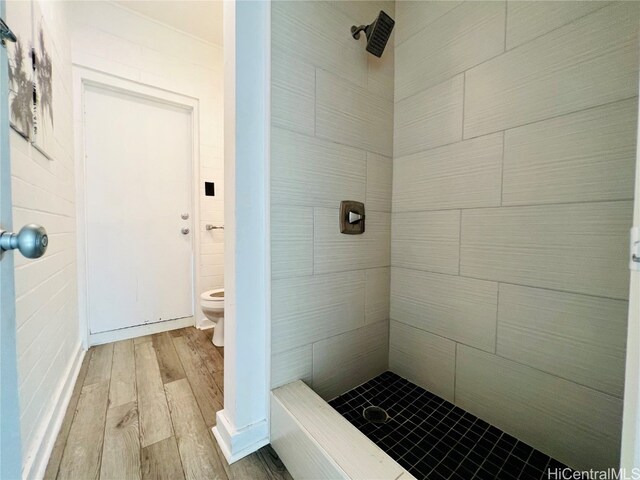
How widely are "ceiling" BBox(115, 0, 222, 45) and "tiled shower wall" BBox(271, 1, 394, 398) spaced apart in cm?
138

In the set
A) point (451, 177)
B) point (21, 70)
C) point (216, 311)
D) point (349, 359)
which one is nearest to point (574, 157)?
point (451, 177)

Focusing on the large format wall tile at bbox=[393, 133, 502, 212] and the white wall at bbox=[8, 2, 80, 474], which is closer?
the white wall at bbox=[8, 2, 80, 474]

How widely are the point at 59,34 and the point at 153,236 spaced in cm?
138

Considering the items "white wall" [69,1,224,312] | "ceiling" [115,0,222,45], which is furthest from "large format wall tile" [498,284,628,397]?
"ceiling" [115,0,222,45]

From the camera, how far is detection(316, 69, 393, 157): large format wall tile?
1252 millimetres

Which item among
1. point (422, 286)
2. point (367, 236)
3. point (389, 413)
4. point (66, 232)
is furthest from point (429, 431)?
point (66, 232)

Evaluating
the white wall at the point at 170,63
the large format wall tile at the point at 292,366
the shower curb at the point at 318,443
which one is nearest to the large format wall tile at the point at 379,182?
the large format wall tile at the point at 292,366

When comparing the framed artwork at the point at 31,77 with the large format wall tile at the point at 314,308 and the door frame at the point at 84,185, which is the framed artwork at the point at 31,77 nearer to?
the door frame at the point at 84,185

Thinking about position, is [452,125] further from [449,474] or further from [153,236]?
[153,236]

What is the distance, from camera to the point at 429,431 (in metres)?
1.14

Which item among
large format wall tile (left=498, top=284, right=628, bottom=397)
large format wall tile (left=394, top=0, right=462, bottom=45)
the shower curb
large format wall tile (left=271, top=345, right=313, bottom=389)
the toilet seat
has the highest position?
large format wall tile (left=394, top=0, right=462, bottom=45)

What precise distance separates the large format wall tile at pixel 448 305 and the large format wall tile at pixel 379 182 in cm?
39

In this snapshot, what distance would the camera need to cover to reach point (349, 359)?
1402 millimetres

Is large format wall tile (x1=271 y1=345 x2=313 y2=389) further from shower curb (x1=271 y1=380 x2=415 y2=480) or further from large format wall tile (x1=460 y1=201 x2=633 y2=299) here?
large format wall tile (x1=460 y1=201 x2=633 y2=299)
